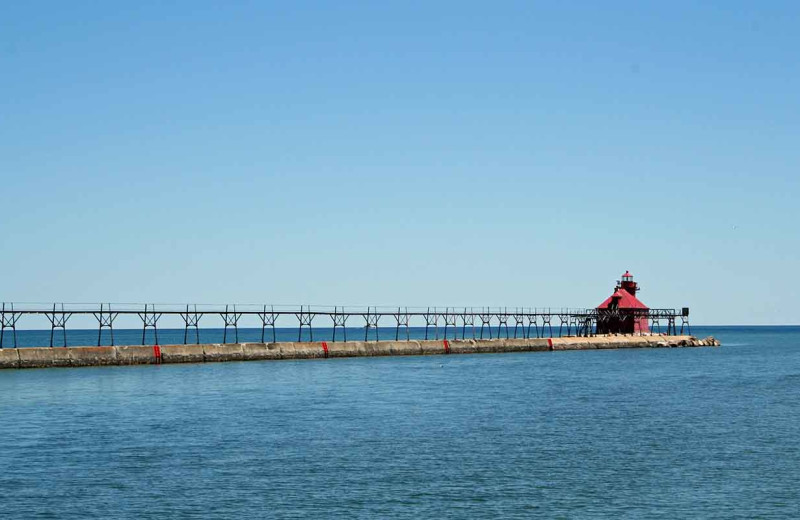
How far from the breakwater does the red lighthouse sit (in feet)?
8.40

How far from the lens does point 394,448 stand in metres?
38.2

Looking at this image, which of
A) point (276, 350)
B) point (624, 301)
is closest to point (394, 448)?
point (276, 350)

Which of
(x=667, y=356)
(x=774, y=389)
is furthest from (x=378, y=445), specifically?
(x=667, y=356)

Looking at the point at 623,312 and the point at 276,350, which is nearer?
the point at 276,350

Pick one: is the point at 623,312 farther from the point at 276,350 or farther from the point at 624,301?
the point at 276,350

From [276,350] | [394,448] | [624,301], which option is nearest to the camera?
[394,448]

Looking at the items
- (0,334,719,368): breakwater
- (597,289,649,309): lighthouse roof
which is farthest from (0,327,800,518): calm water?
(597,289,649,309): lighthouse roof

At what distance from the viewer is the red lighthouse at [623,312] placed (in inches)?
5202

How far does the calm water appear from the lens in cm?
2817

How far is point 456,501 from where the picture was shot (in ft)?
93.3

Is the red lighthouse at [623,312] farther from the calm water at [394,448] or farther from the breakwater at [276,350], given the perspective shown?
the calm water at [394,448]

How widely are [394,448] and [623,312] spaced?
99925 mm

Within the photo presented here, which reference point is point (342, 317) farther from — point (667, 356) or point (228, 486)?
point (228, 486)

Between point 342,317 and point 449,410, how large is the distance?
182 feet
